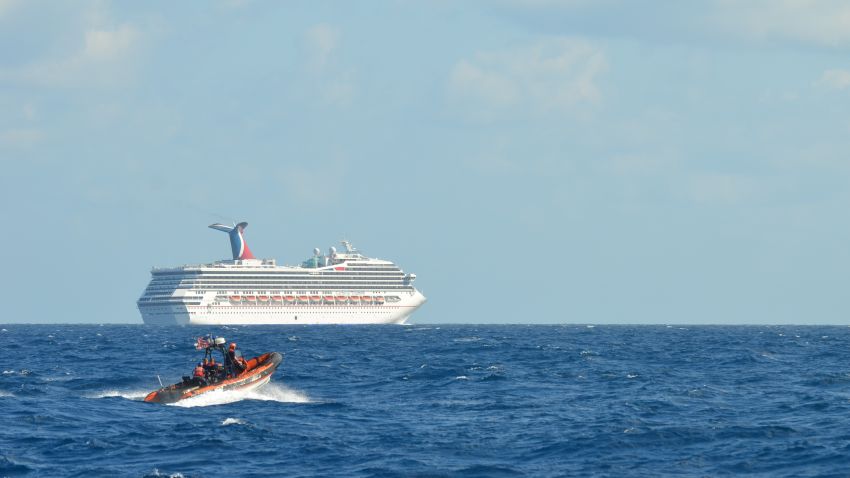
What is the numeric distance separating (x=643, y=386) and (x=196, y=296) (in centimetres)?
13752

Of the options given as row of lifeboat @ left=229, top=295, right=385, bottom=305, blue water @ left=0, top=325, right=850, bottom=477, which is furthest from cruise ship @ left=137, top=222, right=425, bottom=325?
blue water @ left=0, top=325, right=850, bottom=477

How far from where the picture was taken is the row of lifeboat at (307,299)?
182 meters

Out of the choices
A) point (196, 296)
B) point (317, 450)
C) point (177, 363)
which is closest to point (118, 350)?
point (177, 363)

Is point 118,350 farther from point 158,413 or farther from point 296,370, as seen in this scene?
point 158,413

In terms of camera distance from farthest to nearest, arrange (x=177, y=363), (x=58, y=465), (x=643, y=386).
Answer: (x=177, y=363) → (x=643, y=386) → (x=58, y=465)

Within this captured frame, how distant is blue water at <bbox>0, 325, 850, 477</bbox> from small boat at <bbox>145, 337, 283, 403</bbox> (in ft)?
1.69

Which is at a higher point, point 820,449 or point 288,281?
point 288,281

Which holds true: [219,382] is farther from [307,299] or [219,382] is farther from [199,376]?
[307,299]

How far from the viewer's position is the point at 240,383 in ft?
146

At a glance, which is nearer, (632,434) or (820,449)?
(820,449)

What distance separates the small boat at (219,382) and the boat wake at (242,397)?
0.50 feet

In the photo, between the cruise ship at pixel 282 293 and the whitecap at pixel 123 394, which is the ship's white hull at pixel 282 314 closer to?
the cruise ship at pixel 282 293

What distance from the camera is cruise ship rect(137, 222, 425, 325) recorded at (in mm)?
180625

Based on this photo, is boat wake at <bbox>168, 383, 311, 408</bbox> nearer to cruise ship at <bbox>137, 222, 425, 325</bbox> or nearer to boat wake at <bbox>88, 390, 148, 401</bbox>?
boat wake at <bbox>88, 390, 148, 401</bbox>
